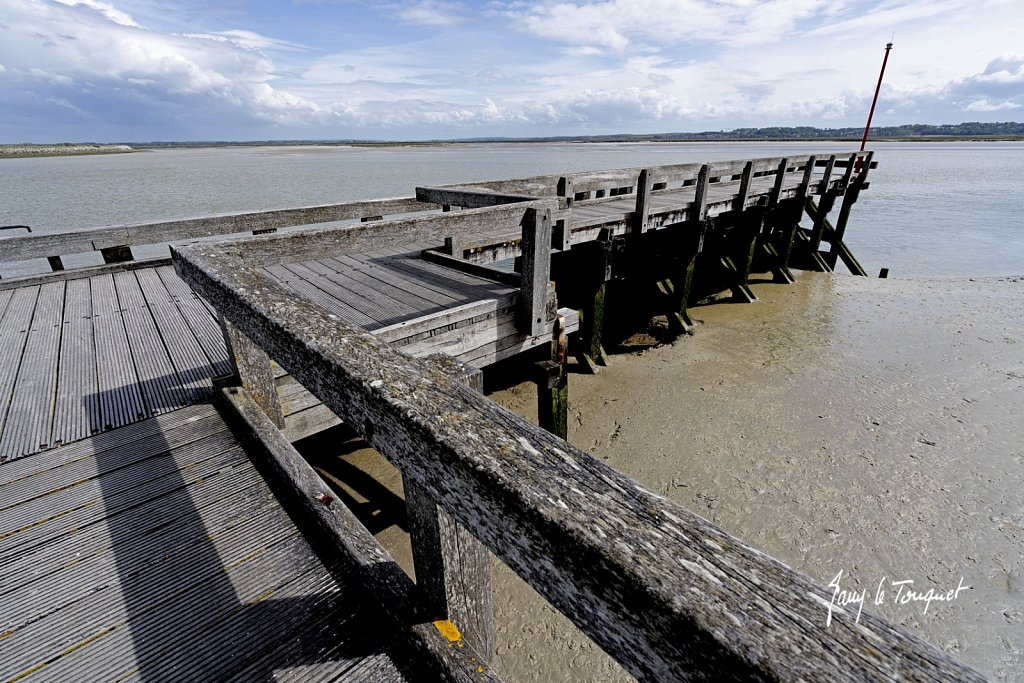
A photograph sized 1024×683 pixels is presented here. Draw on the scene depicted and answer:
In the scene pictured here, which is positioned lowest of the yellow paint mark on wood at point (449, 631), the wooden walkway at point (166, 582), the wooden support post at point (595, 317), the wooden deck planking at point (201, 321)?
the wooden support post at point (595, 317)

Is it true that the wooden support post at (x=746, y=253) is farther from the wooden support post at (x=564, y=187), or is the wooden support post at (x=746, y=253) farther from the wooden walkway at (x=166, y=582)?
the wooden walkway at (x=166, y=582)

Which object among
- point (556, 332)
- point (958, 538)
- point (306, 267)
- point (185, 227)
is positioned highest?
point (185, 227)

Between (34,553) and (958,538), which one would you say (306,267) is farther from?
(958,538)

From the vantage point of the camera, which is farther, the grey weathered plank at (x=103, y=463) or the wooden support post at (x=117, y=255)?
the wooden support post at (x=117, y=255)

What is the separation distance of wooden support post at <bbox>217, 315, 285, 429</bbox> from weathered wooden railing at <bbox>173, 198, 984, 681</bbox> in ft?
4.03

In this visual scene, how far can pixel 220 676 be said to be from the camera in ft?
5.19

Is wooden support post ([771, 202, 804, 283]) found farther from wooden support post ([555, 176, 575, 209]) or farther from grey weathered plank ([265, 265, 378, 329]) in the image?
grey weathered plank ([265, 265, 378, 329])

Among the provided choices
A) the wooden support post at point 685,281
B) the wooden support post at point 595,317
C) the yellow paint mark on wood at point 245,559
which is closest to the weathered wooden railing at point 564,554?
the yellow paint mark on wood at point 245,559

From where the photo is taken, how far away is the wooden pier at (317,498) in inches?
25.7

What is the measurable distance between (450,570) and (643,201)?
7.82 meters

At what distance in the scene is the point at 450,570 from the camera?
139 cm

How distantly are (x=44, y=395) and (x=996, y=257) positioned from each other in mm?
28277

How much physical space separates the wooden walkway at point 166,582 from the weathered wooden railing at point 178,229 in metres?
2.76

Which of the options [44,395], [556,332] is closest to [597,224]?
[556,332]
